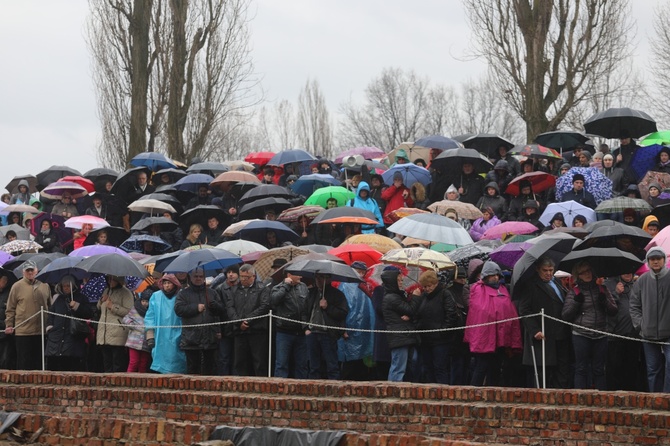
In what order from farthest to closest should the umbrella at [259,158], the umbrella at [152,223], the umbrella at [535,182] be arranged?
the umbrella at [259,158] → the umbrella at [152,223] → the umbrella at [535,182]

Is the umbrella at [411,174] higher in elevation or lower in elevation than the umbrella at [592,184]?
higher

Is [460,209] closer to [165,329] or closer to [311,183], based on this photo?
[311,183]

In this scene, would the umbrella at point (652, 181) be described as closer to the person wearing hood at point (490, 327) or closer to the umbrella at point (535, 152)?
the umbrella at point (535, 152)

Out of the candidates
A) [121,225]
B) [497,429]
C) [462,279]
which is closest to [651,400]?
[497,429]

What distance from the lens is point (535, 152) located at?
74.4 ft

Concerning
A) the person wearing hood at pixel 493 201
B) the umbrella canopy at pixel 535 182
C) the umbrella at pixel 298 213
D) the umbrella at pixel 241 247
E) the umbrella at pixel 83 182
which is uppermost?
the umbrella at pixel 83 182

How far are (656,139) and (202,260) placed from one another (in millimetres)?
A: 10295

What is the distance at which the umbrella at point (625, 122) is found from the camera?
2186cm

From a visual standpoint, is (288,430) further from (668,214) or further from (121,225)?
(121,225)

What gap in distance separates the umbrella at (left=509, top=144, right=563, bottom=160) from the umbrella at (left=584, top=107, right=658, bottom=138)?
38.2 inches

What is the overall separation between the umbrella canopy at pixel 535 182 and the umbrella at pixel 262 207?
3.95 m

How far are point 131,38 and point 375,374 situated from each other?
2297 cm

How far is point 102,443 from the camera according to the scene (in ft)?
41.3

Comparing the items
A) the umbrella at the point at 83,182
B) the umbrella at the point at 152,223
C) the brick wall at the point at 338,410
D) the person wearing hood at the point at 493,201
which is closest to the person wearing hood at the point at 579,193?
the person wearing hood at the point at 493,201
